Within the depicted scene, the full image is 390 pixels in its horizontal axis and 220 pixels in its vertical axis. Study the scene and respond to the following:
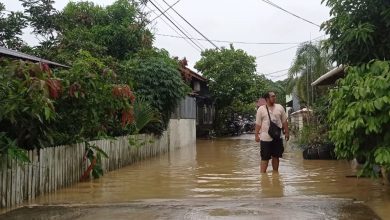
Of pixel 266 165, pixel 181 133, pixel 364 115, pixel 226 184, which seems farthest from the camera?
pixel 181 133

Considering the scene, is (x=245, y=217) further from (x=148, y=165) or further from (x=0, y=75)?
(x=148, y=165)

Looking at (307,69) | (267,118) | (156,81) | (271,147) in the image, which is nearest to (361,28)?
(267,118)

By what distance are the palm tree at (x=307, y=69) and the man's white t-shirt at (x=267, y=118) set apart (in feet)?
51.4

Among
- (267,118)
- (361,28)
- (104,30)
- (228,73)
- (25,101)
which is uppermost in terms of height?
(104,30)

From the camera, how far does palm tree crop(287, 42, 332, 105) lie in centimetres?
2664

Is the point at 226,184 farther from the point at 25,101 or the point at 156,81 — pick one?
the point at 156,81

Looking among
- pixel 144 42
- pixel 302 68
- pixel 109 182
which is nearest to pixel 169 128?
pixel 144 42

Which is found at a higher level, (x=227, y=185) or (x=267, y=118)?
(x=267, y=118)

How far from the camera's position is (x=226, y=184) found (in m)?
9.53

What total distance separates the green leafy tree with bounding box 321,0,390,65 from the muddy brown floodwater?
7.41 feet

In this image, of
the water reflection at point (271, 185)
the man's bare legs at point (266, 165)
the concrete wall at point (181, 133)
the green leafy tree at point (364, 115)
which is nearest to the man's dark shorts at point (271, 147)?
the man's bare legs at point (266, 165)

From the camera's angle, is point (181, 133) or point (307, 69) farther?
point (307, 69)

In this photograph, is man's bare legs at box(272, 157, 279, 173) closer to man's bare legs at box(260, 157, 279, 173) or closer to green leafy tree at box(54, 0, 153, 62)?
man's bare legs at box(260, 157, 279, 173)

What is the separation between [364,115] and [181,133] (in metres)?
16.2
